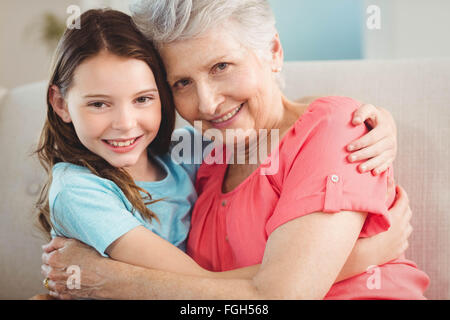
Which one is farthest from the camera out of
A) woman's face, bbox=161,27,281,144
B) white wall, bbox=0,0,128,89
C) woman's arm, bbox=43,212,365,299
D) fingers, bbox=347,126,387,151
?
white wall, bbox=0,0,128,89

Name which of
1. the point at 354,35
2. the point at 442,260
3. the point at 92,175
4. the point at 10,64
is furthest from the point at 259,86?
the point at 10,64

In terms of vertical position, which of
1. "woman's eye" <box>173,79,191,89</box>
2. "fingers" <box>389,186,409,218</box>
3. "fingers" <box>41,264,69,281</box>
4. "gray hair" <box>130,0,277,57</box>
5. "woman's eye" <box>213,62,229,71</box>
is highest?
"gray hair" <box>130,0,277,57</box>

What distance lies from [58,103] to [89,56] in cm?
19

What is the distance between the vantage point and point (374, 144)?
100cm

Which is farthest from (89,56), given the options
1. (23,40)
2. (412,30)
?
(23,40)

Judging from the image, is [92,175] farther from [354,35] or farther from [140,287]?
[354,35]

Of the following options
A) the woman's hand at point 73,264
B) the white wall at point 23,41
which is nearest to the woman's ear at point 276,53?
the woman's hand at point 73,264

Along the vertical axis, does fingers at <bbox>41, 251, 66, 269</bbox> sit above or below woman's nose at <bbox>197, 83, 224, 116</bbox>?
below

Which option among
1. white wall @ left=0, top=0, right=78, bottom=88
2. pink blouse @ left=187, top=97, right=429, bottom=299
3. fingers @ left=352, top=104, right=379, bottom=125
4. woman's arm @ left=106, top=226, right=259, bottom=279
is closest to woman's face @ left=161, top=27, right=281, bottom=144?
pink blouse @ left=187, top=97, right=429, bottom=299

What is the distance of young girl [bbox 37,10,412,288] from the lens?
100cm

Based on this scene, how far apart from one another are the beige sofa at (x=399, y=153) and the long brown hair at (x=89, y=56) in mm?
468

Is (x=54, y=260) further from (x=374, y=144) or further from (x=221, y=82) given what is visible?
(x=374, y=144)

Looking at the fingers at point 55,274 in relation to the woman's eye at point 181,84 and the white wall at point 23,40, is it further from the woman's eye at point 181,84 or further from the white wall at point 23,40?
the white wall at point 23,40

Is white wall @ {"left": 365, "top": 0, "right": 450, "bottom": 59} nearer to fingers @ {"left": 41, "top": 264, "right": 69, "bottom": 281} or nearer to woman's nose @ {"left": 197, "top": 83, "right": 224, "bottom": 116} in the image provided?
woman's nose @ {"left": 197, "top": 83, "right": 224, "bottom": 116}
